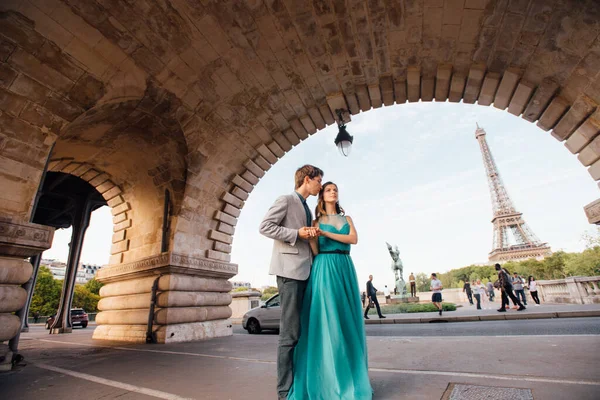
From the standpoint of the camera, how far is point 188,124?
7.23m

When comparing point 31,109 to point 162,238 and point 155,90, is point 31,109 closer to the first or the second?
point 155,90

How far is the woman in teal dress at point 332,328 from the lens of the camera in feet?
7.03

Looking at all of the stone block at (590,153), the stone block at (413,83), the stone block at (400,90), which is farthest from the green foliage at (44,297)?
the stone block at (590,153)

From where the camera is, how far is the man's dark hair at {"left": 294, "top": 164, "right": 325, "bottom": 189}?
2857mm

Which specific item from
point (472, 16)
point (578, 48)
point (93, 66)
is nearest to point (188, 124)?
point (93, 66)

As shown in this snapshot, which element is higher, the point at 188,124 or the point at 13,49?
the point at 188,124

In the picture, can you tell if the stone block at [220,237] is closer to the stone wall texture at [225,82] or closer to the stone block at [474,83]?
the stone wall texture at [225,82]

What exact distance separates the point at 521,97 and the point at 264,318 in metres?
10.1

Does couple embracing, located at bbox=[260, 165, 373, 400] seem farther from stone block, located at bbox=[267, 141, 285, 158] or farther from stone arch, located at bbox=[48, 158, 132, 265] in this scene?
stone arch, located at bbox=[48, 158, 132, 265]

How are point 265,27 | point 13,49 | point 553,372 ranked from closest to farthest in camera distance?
1. point 553,372
2. point 13,49
3. point 265,27

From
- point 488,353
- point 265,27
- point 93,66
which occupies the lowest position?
point 488,353

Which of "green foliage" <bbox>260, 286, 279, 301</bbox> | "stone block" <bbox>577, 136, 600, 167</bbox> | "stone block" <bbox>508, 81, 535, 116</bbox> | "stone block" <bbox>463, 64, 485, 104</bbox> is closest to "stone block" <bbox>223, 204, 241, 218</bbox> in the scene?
"stone block" <bbox>463, 64, 485, 104</bbox>

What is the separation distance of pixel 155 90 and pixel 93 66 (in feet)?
4.27

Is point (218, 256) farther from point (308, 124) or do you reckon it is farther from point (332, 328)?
point (332, 328)
